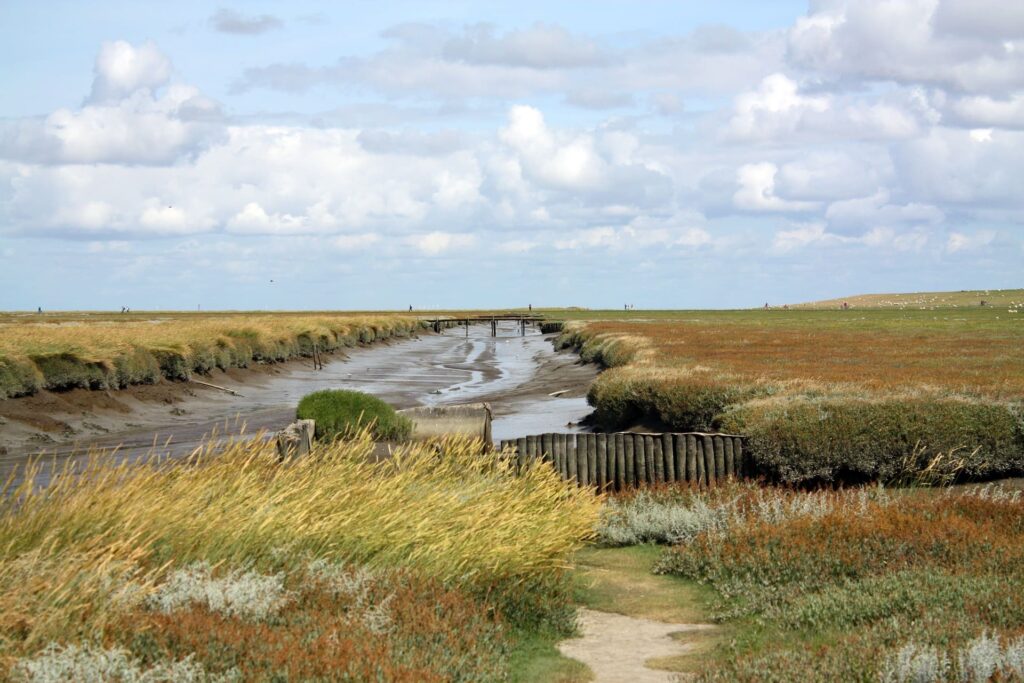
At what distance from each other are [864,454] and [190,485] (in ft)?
35.8

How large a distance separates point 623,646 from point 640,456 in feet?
26.0

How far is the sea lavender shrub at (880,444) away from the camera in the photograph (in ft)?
55.3

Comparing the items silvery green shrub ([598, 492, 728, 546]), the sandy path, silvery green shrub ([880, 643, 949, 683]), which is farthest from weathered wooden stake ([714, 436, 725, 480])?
silvery green shrub ([880, 643, 949, 683])

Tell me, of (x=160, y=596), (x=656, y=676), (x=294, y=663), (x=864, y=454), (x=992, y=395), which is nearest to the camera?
(x=294, y=663)

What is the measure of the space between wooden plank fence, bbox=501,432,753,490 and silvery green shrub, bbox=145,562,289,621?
362 inches

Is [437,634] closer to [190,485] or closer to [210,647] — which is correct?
[210,647]

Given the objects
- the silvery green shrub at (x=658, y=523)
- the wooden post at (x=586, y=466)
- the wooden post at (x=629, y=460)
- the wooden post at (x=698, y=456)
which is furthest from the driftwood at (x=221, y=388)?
the silvery green shrub at (x=658, y=523)

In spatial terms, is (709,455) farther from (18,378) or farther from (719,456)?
(18,378)

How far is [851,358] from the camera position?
1336 inches

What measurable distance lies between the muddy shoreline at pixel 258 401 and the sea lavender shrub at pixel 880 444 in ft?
28.4

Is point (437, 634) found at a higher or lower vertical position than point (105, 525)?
lower

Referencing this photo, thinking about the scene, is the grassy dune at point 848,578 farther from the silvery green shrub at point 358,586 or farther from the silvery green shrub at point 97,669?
the silvery green shrub at point 97,669

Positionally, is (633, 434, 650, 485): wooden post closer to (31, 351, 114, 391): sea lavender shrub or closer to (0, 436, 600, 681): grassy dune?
(0, 436, 600, 681): grassy dune

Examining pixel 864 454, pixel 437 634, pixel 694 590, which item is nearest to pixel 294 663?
pixel 437 634
